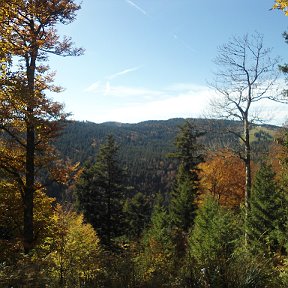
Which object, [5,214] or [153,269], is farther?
[5,214]

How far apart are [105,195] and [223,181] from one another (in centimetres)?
1297

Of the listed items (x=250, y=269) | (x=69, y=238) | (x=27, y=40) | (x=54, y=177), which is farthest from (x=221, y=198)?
(x=250, y=269)

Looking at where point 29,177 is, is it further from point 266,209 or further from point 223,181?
point 223,181

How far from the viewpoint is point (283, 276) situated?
21.3ft

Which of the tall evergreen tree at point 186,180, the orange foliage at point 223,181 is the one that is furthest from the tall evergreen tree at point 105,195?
the orange foliage at point 223,181

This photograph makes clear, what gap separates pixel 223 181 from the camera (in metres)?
36.3

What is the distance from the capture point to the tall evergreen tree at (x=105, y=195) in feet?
102

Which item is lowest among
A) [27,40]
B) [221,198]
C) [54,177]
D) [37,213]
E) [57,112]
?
[221,198]

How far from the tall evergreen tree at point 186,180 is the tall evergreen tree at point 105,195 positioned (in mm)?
5996

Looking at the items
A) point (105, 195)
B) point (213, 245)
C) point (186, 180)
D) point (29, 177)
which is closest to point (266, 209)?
point (213, 245)

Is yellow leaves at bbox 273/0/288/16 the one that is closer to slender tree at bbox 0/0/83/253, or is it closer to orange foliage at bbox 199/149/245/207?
slender tree at bbox 0/0/83/253

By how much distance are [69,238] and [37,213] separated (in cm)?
238

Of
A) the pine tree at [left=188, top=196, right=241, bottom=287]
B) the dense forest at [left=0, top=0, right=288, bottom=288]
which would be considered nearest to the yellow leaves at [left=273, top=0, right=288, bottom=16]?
the dense forest at [left=0, top=0, right=288, bottom=288]

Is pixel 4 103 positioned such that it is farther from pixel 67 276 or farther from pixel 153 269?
pixel 153 269
